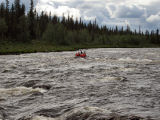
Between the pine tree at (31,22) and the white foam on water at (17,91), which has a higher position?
the pine tree at (31,22)

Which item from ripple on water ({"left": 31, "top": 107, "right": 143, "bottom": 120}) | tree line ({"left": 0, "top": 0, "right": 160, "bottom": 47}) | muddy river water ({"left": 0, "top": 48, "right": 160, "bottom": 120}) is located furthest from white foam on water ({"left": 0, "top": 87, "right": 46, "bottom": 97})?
tree line ({"left": 0, "top": 0, "right": 160, "bottom": 47})

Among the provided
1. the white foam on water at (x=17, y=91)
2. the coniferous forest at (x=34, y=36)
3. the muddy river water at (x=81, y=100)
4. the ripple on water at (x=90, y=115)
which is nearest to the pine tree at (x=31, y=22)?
the coniferous forest at (x=34, y=36)

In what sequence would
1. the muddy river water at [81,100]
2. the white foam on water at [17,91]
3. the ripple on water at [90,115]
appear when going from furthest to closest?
1. the white foam on water at [17,91]
2. the muddy river water at [81,100]
3. the ripple on water at [90,115]

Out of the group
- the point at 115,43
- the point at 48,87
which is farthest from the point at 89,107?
the point at 115,43

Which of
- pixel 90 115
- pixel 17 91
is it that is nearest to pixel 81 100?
pixel 90 115

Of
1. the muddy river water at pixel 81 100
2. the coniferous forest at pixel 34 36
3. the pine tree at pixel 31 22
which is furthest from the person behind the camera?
the pine tree at pixel 31 22

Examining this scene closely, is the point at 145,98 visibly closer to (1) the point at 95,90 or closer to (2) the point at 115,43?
(1) the point at 95,90

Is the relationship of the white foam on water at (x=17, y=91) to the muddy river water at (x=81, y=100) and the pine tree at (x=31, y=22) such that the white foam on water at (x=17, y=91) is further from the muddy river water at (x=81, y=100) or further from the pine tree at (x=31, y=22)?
the pine tree at (x=31, y=22)

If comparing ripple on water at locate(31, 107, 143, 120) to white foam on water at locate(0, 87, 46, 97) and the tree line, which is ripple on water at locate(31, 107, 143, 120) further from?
the tree line

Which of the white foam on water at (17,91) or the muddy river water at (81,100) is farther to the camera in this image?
the white foam on water at (17,91)

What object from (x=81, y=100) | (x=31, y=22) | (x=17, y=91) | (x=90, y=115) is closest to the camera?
(x=90, y=115)

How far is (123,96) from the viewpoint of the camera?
34.6ft

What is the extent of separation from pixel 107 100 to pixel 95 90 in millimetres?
2153

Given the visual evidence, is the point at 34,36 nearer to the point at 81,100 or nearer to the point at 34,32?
the point at 34,32
